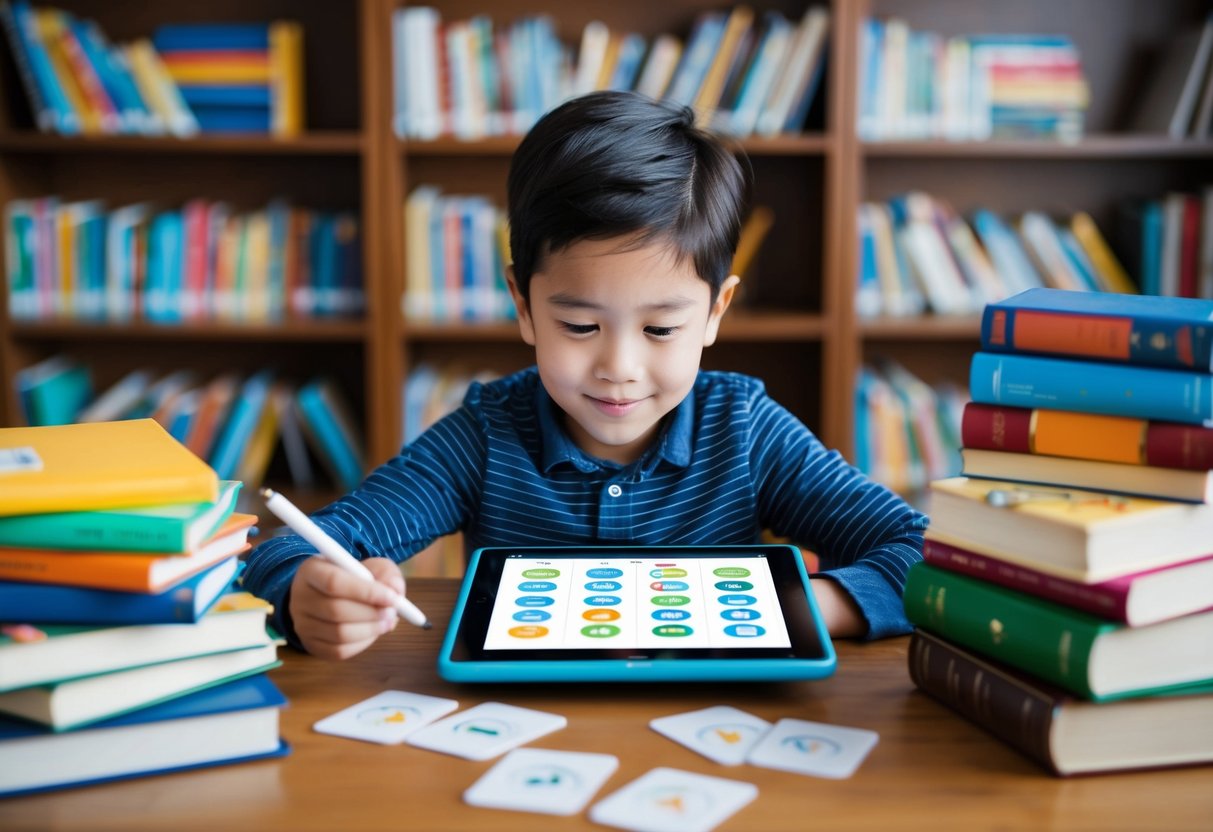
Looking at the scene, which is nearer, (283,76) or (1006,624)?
(1006,624)

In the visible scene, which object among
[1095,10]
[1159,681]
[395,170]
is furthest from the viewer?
[1095,10]

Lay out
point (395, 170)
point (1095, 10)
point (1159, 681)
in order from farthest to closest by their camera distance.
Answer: point (1095, 10)
point (395, 170)
point (1159, 681)

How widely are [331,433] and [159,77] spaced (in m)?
0.94

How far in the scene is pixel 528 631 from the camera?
887 mm

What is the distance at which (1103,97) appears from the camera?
298 centimetres

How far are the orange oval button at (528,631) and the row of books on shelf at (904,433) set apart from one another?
2.03 metres

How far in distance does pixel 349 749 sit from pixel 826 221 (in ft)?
7.10

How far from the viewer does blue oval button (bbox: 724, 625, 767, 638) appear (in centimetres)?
87

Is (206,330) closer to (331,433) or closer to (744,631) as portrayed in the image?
(331,433)

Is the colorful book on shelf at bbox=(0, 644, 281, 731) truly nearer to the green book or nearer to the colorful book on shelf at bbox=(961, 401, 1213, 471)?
the green book

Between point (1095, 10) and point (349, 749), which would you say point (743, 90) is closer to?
point (1095, 10)

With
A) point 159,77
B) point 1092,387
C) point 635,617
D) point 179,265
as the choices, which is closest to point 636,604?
point 635,617

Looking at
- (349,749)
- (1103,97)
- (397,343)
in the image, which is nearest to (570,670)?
(349,749)

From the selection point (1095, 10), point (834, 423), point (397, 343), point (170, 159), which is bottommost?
point (834, 423)
